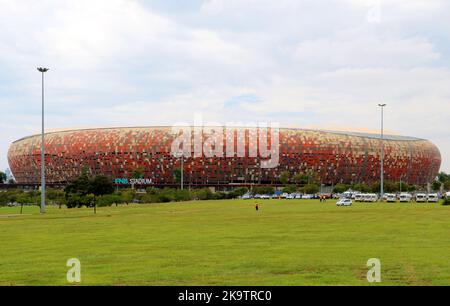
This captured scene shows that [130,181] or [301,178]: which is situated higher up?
[301,178]

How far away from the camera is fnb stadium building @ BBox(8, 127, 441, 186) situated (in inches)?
7008

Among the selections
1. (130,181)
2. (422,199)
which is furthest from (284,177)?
(422,199)

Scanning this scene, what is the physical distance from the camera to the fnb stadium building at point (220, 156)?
17800 cm

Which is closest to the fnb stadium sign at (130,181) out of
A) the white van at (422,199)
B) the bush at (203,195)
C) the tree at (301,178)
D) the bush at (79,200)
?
the tree at (301,178)

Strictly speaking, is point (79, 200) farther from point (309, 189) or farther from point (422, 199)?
point (309, 189)

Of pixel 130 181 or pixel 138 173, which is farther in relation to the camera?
pixel 130 181

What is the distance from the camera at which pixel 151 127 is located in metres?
185

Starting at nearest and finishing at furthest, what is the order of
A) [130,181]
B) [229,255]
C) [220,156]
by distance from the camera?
[229,255] → [130,181] → [220,156]

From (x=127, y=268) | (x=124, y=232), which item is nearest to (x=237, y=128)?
(x=124, y=232)

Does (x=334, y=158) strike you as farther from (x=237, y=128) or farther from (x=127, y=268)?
(x=127, y=268)

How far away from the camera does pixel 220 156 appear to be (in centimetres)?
17825

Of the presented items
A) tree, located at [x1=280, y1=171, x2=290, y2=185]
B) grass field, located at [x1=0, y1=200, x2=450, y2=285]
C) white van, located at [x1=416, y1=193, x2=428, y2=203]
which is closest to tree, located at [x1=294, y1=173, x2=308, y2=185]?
tree, located at [x1=280, y1=171, x2=290, y2=185]

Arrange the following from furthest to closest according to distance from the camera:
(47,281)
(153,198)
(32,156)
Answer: (32,156), (153,198), (47,281)
